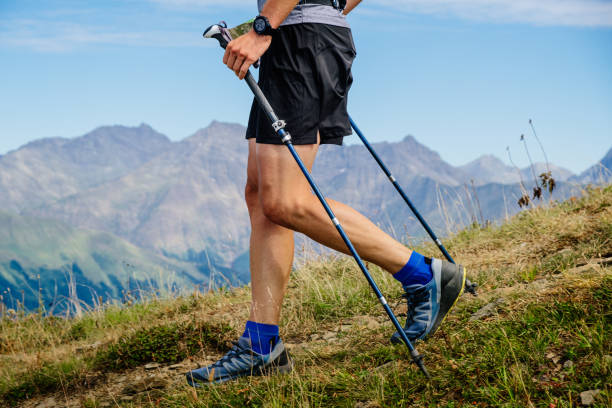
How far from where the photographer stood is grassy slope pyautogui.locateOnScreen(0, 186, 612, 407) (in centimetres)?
276

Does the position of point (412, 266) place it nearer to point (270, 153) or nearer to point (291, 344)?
point (270, 153)

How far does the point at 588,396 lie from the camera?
243cm

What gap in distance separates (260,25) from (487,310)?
2.36m

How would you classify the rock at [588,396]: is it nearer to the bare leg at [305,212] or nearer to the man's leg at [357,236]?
the man's leg at [357,236]

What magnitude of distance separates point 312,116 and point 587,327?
6.21ft

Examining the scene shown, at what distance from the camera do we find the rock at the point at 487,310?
358 centimetres

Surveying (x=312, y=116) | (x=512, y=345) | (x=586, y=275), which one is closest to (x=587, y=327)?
(x=512, y=345)

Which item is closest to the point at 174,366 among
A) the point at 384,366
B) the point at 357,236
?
the point at 384,366

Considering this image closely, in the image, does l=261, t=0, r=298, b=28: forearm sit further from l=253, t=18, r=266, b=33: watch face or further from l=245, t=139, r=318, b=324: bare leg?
l=245, t=139, r=318, b=324: bare leg

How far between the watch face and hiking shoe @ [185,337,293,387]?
2.00 meters

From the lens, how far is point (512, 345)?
2904mm

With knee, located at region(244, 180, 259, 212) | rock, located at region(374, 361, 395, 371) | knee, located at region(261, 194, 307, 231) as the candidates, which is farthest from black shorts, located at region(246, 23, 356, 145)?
rock, located at region(374, 361, 395, 371)

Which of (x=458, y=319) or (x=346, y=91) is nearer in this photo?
(x=346, y=91)

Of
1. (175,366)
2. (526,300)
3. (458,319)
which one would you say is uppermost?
(526,300)
